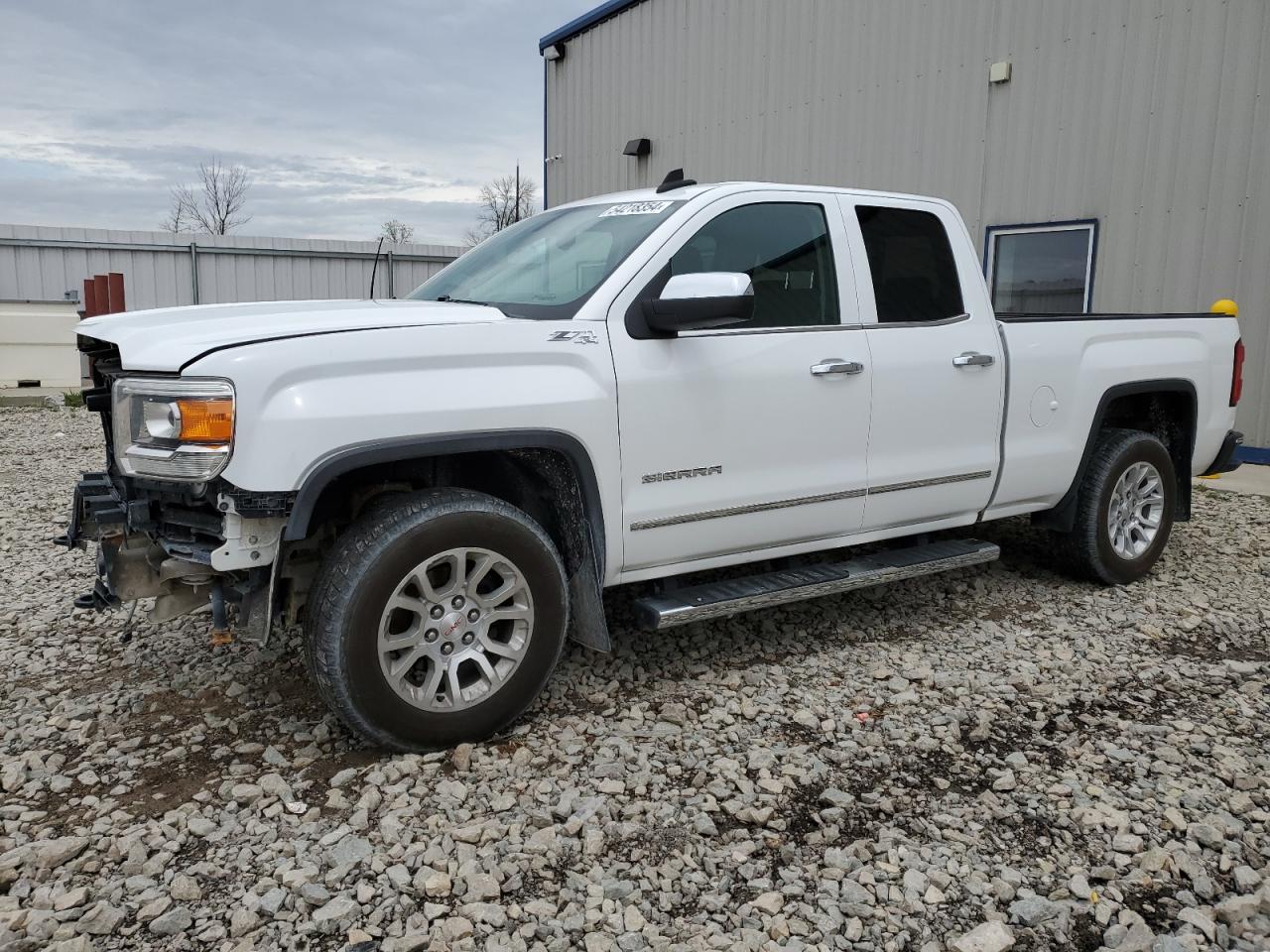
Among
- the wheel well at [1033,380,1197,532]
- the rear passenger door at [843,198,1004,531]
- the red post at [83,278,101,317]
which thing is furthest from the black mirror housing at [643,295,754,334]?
the red post at [83,278,101,317]

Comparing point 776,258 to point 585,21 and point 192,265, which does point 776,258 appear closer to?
point 585,21

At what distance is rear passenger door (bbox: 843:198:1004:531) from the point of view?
4176 mm

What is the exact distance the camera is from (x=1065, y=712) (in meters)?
3.72

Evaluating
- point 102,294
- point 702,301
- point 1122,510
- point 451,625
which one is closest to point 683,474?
point 702,301

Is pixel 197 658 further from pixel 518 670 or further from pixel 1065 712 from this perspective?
pixel 1065 712

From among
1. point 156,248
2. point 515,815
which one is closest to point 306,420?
point 515,815

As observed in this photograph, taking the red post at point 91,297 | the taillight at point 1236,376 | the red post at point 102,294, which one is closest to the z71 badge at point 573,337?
the taillight at point 1236,376

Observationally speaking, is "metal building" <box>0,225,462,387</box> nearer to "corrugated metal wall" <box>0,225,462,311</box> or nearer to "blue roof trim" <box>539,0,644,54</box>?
"corrugated metal wall" <box>0,225,462,311</box>

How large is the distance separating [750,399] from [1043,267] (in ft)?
23.2

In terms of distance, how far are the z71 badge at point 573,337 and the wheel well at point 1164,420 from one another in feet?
9.84

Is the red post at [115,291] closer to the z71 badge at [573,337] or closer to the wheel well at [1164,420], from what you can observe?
the z71 badge at [573,337]

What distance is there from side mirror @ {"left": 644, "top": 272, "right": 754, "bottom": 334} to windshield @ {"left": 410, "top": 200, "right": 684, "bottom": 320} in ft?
0.95

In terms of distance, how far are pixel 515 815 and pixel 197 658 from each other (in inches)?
75.6

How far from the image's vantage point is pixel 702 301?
334cm
